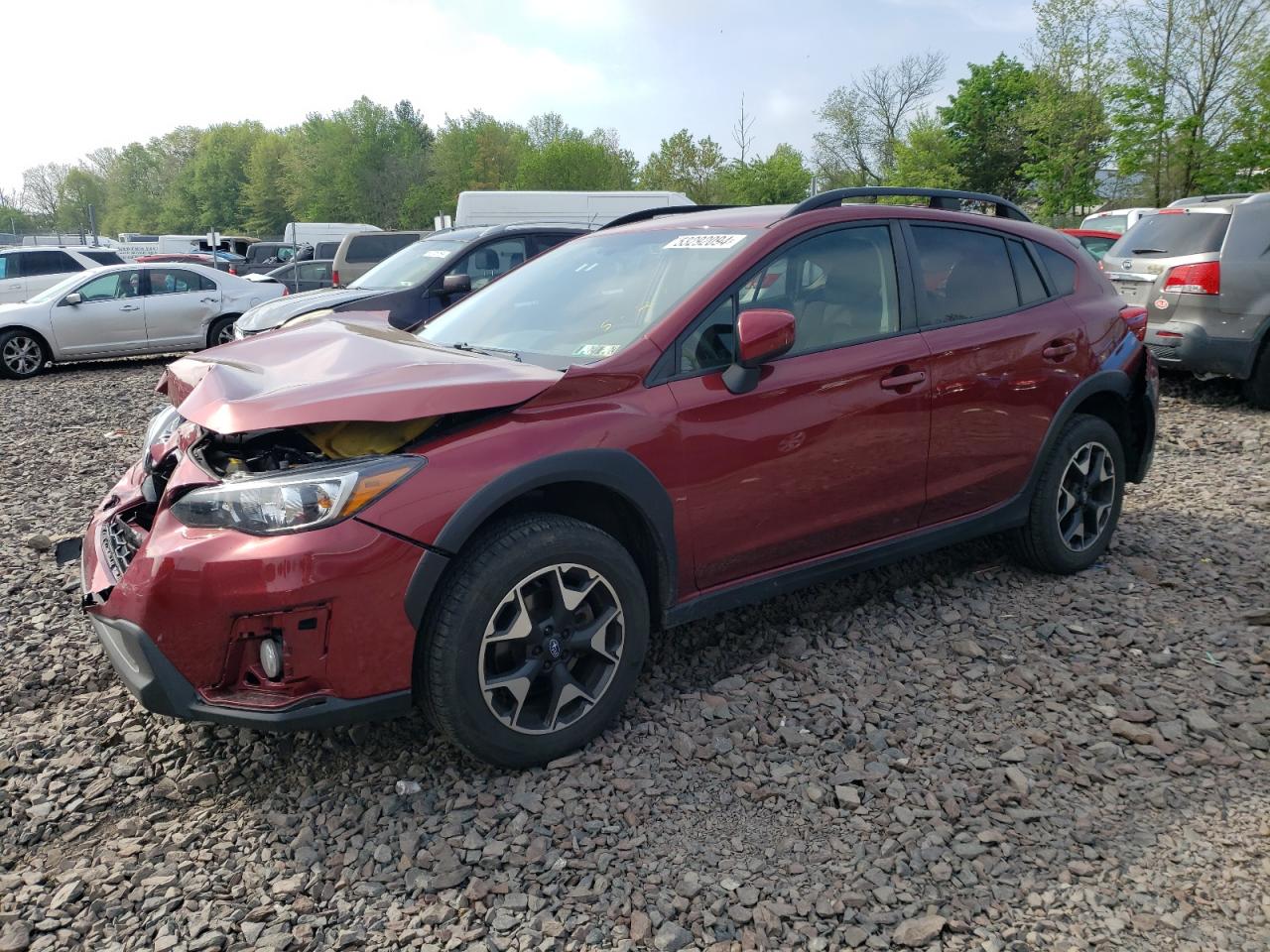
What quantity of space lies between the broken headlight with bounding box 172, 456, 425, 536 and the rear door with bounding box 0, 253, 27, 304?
18.4m

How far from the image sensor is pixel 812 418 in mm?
3477

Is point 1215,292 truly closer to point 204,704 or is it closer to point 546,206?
point 204,704

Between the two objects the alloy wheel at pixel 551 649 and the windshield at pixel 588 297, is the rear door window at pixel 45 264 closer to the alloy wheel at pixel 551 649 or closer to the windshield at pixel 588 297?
the windshield at pixel 588 297

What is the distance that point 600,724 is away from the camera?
10.3 ft

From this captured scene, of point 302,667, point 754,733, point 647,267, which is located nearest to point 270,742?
point 302,667

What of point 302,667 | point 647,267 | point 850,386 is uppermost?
point 647,267

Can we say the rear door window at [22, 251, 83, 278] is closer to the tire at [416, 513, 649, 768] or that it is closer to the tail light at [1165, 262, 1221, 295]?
the tail light at [1165, 262, 1221, 295]

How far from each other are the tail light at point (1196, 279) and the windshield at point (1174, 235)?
18 centimetres

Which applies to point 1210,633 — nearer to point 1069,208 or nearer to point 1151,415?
point 1151,415

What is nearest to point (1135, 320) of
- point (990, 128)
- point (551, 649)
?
point (551, 649)

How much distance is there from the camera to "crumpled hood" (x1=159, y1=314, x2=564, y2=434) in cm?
274

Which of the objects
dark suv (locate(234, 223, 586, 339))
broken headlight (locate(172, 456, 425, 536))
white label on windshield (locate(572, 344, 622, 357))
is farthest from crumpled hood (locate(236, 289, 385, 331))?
broken headlight (locate(172, 456, 425, 536))

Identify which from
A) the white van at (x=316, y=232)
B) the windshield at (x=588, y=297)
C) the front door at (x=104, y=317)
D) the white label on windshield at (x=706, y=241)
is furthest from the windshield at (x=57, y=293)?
the white van at (x=316, y=232)

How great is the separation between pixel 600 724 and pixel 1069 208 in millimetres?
34042
